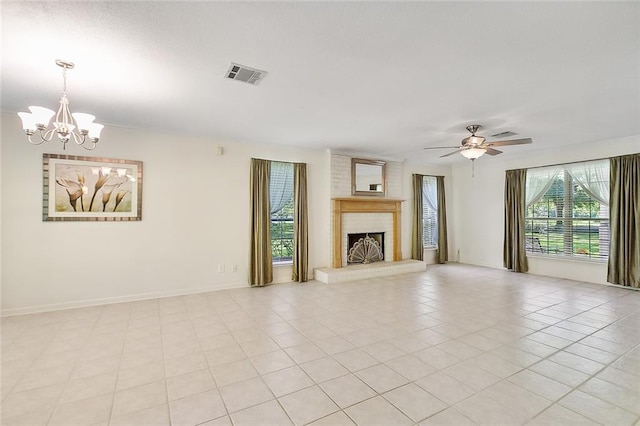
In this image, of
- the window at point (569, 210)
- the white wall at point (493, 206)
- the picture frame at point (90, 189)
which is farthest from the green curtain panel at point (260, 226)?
the window at point (569, 210)

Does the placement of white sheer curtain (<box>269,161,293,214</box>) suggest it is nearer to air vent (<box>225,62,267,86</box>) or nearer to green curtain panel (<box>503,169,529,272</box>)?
air vent (<box>225,62,267,86</box>)

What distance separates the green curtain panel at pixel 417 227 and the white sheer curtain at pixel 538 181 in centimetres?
223

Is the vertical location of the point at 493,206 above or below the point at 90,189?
below

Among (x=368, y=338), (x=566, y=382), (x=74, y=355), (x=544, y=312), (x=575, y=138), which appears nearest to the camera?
(x=566, y=382)

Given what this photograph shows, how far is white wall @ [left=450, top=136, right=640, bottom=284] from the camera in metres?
5.32

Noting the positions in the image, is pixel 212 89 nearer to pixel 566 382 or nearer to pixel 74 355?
pixel 74 355

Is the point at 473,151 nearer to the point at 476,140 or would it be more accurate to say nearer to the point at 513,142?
the point at 476,140

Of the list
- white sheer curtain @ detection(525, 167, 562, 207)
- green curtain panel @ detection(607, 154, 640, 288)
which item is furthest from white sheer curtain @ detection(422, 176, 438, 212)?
green curtain panel @ detection(607, 154, 640, 288)

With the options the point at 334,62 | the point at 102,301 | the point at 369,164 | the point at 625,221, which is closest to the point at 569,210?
the point at 625,221

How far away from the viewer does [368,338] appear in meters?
3.04

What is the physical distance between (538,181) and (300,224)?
5124 mm

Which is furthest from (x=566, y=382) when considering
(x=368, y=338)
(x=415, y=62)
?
(x=415, y=62)

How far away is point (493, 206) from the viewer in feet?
22.8

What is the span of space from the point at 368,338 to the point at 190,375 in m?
1.69
